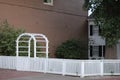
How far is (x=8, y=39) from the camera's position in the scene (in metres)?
29.9

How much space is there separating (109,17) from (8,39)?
891 centimetres

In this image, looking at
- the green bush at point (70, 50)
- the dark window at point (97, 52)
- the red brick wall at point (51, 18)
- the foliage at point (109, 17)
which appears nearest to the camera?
the foliage at point (109, 17)

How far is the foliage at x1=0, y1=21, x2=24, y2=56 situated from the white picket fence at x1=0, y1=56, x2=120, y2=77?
4.04 m

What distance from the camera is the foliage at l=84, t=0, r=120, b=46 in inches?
1149

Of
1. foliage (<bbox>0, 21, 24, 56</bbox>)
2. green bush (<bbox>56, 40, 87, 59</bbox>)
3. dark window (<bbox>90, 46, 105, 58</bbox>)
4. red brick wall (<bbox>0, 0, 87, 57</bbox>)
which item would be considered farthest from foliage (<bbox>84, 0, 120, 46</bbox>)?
dark window (<bbox>90, 46, 105, 58</bbox>)

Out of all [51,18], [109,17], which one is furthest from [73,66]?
[51,18]

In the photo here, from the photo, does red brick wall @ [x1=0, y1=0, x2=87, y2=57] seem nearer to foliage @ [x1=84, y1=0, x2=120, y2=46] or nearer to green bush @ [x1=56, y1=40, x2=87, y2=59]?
green bush @ [x1=56, y1=40, x2=87, y2=59]

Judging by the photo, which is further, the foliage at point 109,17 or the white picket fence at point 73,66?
the foliage at point 109,17

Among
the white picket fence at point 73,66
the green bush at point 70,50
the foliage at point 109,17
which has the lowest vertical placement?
the white picket fence at point 73,66

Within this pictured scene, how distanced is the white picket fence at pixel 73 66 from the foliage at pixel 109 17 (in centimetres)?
678

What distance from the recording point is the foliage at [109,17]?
29188 mm

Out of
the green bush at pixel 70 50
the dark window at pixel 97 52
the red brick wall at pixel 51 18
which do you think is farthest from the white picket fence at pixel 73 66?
the dark window at pixel 97 52

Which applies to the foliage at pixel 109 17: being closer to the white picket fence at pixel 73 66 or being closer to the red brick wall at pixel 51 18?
the white picket fence at pixel 73 66

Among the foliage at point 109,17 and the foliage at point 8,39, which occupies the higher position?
the foliage at point 109,17
